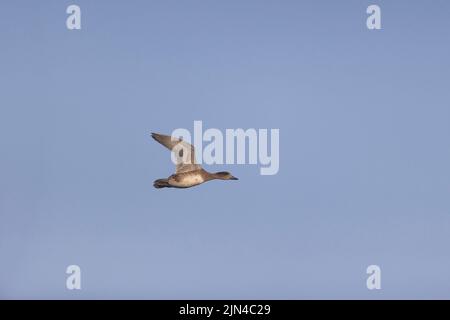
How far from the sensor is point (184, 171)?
401 inches

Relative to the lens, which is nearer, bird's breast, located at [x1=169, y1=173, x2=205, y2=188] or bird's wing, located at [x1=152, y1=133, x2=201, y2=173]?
bird's wing, located at [x1=152, y1=133, x2=201, y2=173]

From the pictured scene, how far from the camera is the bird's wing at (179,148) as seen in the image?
33.1 ft

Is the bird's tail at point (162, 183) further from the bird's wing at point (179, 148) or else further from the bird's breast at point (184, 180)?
the bird's wing at point (179, 148)

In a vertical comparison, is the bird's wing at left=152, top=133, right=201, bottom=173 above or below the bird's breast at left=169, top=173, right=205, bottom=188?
above

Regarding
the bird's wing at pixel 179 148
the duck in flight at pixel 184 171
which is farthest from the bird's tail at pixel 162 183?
the bird's wing at pixel 179 148

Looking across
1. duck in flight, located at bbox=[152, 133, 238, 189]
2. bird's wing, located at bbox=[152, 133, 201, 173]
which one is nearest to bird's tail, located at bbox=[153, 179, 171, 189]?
duck in flight, located at bbox=[152, 133, 238, 189]

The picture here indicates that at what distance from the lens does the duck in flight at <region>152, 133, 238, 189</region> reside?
1009 cm

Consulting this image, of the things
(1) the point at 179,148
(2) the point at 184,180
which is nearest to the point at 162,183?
(2) the point at 184,180

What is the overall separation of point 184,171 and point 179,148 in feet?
0.60

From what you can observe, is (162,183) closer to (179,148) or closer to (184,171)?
(184,171)

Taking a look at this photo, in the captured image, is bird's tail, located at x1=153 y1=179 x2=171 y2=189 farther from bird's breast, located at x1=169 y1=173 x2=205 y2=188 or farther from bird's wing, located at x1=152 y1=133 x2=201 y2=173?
bird's wing, located at x1=152 y1=133 x2=201 y2=173
